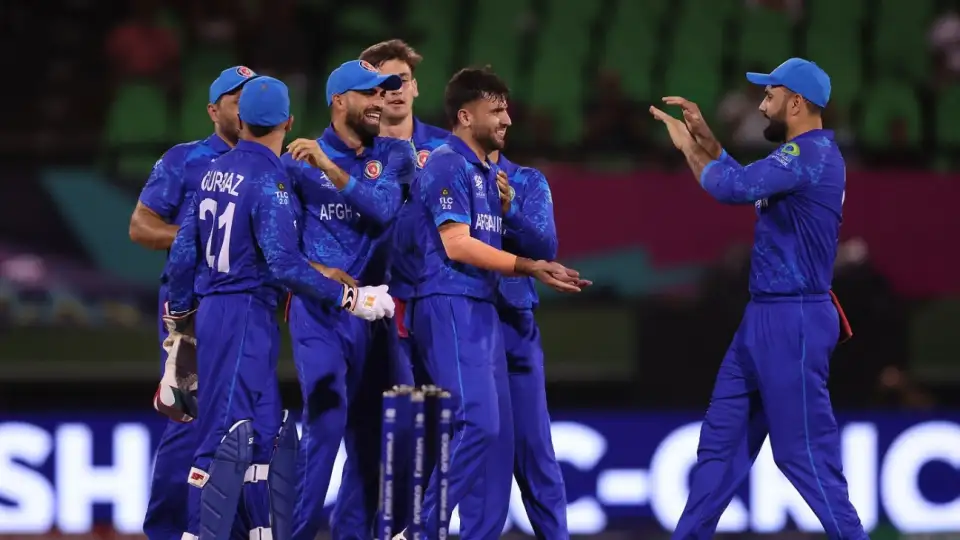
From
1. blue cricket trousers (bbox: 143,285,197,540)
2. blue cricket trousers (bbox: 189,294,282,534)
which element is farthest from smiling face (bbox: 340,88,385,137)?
blue cricket trousers (bbox: 143,285,197,540)

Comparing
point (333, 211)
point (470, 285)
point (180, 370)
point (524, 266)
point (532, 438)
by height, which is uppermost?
point (333, 211)

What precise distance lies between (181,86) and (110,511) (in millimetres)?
4662

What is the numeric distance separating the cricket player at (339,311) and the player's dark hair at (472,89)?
28cm

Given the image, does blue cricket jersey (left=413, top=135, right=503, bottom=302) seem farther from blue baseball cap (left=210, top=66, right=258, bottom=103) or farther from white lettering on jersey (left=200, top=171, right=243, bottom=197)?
blue baseball cap (left=210, top=66, right=258, bottom=103)

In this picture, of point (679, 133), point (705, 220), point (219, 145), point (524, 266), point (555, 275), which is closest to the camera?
point (555, 275)

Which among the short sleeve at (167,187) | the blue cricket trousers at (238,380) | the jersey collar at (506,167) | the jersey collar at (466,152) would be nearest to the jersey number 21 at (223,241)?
the blue cricket trousers at (238,380)

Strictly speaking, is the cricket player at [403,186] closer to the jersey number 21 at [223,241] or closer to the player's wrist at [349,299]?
the player's wrist at [349,299]

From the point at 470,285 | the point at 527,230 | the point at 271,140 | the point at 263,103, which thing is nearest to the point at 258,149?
the point at 271,140

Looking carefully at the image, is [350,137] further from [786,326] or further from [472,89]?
[786,326]

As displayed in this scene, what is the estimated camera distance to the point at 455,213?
779 centimetres

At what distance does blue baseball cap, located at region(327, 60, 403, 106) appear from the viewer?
7996 millimetres

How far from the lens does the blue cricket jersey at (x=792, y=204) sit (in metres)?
7.85

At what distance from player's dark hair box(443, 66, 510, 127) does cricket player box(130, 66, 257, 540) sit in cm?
101

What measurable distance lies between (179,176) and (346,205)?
1.12 m
